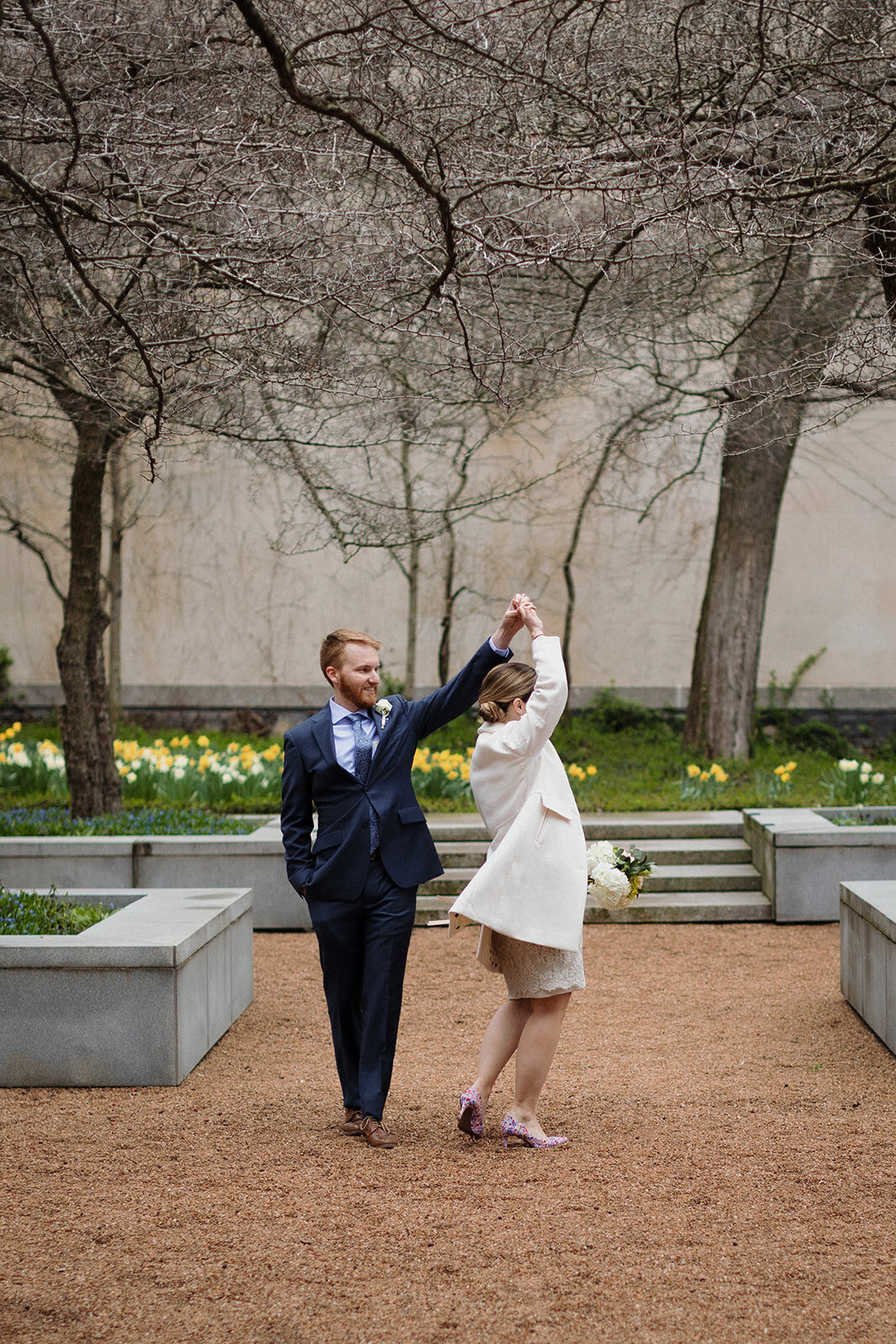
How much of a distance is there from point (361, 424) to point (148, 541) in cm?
890

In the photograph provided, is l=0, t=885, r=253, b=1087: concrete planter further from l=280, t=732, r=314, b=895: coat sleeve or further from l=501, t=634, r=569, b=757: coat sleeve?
l=501, t=634, r=569, b=757: coat sleeve

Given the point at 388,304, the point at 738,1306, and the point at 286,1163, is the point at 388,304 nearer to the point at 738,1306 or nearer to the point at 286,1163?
the point at 286,1163

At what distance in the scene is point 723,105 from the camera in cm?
571

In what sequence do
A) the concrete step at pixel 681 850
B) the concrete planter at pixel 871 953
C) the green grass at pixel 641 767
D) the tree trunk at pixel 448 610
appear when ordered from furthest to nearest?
the tree trunk at pixel 448 610, the green grass at pixel 641 767, the concrete step at pixel 681 850, the concrete planter at pixel 871 953

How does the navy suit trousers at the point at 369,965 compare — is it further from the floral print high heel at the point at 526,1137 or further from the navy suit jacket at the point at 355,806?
the floral print high heel at the point at 526,1137

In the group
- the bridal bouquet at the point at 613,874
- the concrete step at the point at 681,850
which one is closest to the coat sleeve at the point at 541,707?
the bridal bouquet at the point at 613,874

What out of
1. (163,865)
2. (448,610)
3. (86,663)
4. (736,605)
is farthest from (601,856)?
(448,610)

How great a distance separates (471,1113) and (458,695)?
1.36m

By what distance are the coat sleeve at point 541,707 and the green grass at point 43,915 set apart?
246 cm

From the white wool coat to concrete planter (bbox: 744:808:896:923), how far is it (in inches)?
169

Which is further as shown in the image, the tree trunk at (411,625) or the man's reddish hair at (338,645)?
the tree trunk at (411,625)

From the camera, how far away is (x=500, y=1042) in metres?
4.00

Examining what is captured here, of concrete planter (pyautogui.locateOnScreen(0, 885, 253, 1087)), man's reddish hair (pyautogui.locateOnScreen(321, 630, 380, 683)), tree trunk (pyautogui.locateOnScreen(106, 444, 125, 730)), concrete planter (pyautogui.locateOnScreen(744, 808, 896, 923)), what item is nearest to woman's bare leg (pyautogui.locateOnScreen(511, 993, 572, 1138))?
man's reddish hair (pyautogui.locateOnScreen(321, 630, 380, 683))

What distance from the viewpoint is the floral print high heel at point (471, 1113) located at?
3.96 meters
